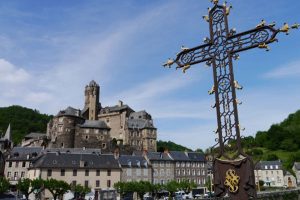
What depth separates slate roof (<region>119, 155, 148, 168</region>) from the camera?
182 ft

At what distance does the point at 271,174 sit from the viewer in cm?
7706

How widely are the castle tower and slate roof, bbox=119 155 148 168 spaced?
120 feet

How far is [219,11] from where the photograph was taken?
303 inches

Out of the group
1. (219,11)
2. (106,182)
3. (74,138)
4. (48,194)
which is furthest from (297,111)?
(219,11)

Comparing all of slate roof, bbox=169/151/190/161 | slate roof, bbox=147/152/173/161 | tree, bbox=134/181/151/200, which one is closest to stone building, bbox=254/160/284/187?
slate roof, bbox=169/151/190/161

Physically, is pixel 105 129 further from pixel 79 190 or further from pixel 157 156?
pixel 79 190

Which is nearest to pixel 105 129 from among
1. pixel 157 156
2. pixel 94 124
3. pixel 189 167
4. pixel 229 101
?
pixel 94 124

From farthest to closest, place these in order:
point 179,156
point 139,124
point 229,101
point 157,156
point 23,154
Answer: point 139,124 < point 179,156 < point 157,156 < point 23,154 < point 229,101

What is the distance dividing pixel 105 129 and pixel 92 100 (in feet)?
47.9

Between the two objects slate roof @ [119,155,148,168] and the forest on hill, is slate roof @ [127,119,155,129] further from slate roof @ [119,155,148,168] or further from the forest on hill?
slate roof @ [119,155,148,168]

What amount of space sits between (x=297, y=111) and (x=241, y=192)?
152m

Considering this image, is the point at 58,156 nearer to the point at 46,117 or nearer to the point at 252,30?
the point at 252,30

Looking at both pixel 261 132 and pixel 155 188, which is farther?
pixel 261 132

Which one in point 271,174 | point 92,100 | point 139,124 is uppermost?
point 92,100
